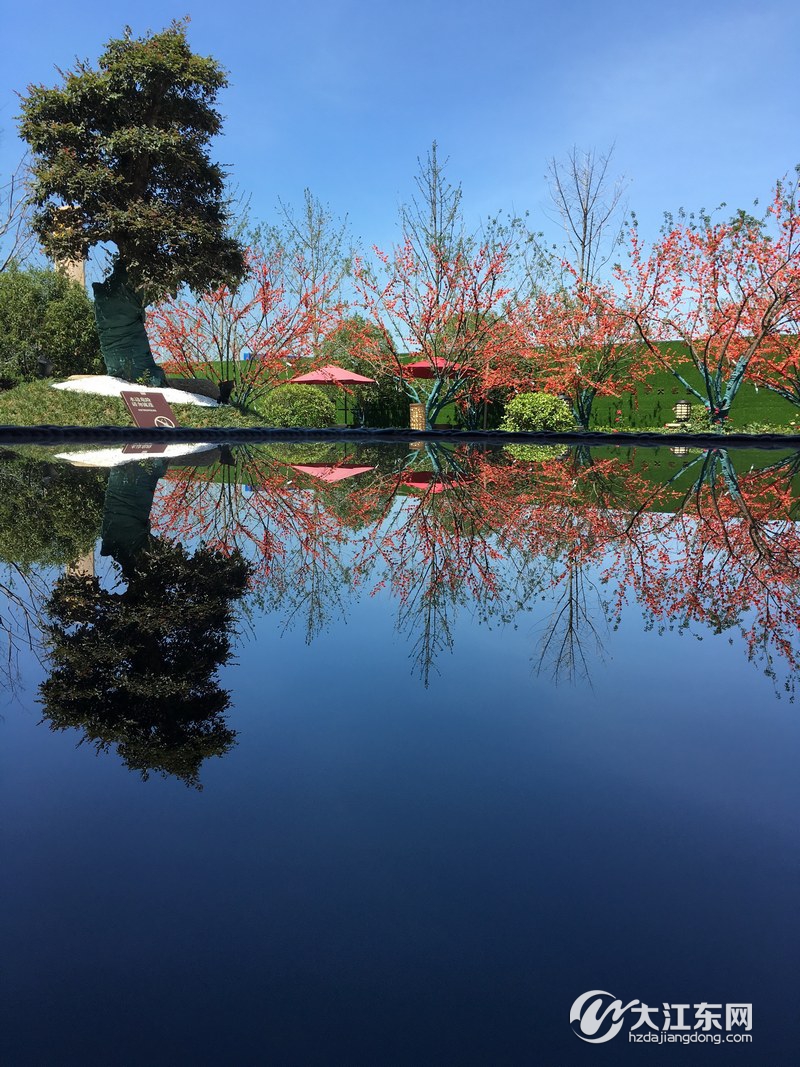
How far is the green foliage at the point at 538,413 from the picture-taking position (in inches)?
719

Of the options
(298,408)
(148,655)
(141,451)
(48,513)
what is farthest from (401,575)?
(298,408)

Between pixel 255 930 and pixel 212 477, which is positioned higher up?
pixel 212 477

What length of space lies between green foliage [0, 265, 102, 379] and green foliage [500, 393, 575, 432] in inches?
469

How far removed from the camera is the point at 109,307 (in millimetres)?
18891

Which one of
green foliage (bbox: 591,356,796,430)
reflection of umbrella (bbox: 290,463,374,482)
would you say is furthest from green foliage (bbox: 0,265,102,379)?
reflection of umbrella (bbox: 290,463,374,482)

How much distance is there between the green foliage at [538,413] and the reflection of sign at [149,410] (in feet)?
25.2

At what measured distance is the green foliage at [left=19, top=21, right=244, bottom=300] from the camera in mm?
17359

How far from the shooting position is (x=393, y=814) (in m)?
1.46

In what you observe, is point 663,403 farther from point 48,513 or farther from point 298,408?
point 48,513

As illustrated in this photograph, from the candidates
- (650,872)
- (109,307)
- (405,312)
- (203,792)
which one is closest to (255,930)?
(203,792)

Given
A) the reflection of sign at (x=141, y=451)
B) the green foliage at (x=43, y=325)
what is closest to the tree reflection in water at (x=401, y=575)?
the reflection of sign at (x=141, y=451)

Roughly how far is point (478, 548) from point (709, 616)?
1.54m

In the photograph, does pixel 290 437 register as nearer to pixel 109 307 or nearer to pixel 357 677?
pixel 109 307

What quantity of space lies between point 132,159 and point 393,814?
64.2 feet
